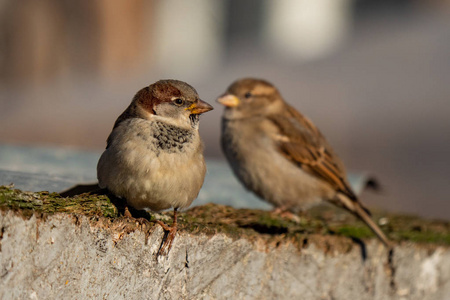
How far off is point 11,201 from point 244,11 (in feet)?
42.6

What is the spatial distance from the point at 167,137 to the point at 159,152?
0.07 meters

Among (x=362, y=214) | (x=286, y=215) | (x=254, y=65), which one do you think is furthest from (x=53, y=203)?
(x=254, y=65)

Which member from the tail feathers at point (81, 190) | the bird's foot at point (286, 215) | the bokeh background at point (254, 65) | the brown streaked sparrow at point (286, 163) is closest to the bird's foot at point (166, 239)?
the tail feathers at point (81, 190)

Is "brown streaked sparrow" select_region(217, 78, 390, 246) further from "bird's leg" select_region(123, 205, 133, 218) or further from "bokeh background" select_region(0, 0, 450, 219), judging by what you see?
"bokeh background" select_region(0, 0, 450, 219)

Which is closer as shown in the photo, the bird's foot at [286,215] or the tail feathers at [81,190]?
the tail feathers at [81,190]

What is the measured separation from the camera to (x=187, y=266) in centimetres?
243

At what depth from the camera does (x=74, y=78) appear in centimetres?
1316

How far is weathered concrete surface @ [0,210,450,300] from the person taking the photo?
1.99 meters

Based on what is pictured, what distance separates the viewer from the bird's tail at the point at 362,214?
10.8 feet

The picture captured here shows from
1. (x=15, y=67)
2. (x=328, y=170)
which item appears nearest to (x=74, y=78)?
(x=15, y=67)

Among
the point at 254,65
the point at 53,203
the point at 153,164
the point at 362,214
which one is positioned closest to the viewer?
the point at 53,203

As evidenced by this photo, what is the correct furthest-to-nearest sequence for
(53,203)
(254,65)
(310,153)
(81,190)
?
(254,65)
(310,153)
(81,190)
(53,203)

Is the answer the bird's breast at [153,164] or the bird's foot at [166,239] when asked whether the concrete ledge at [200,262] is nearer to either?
the bird's foot at [166,239]

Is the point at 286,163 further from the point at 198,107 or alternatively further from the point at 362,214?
the point at 198,107
